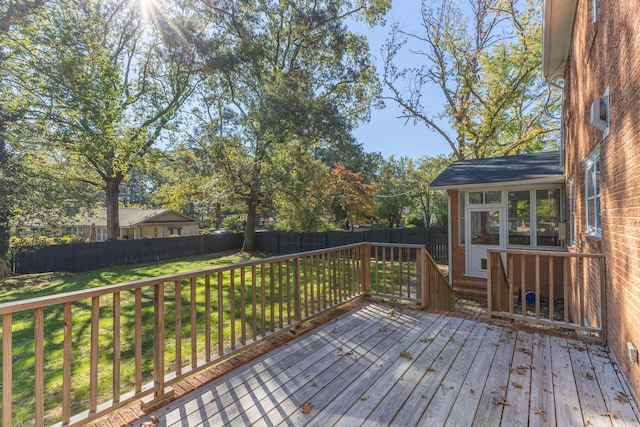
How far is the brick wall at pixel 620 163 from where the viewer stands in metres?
2.14

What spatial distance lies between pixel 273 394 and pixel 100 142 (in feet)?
39.5

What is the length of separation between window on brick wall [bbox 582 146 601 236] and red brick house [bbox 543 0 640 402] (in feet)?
0.04

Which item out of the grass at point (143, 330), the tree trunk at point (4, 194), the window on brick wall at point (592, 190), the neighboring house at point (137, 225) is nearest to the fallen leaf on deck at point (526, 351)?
the grass at point (143, 330)

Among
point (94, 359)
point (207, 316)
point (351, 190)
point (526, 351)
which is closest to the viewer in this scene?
point (94, 359)

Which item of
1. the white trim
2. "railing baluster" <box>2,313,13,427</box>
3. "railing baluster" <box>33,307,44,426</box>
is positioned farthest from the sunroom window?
"railing baluster" <box>2,313,13,427</box>

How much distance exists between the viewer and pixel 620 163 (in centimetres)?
250

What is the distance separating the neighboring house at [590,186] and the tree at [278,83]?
675cm

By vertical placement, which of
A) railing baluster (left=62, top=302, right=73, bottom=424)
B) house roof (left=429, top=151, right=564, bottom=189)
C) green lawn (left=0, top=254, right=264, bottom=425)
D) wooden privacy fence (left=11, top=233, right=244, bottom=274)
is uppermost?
house roof (left=429, top=151, right=564, bottom=189)

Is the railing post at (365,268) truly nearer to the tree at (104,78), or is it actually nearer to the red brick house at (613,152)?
the red brick house at (613,152)

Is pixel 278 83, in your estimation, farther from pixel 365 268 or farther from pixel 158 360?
pixel 158 360

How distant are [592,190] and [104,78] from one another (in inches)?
550

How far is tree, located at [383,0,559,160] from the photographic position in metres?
13.9

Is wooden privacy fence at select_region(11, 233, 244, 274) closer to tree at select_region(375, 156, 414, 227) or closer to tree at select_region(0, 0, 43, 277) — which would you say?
tree at select_region(0, 0, 43, 277)

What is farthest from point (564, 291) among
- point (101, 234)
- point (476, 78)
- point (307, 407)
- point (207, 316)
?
point (101, 234)
